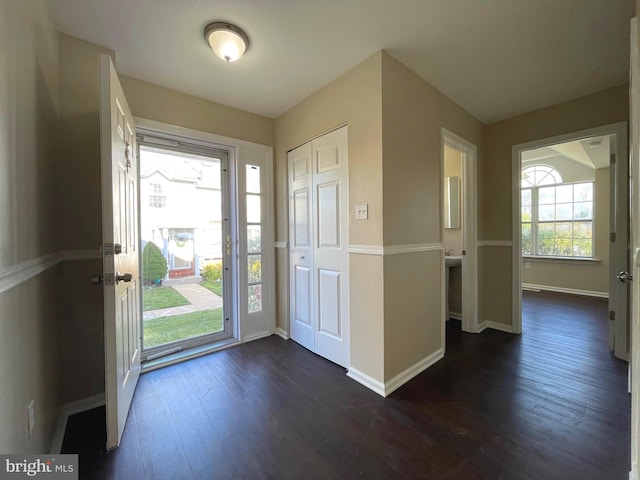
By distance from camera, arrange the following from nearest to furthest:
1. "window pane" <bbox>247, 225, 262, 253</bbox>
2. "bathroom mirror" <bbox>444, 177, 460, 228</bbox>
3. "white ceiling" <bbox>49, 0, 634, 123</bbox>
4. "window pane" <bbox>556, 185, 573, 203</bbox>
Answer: "white ceiling" <bbox>49, 0, 634, 123</bbox>, "window pane" <bbox>247, 225, 262, 253</bbox>, "bathroom mirror" <bbox>444, 177, 460, 228</bbox>, "window pane" <bbox>556, 185, 573, 203</bbox>

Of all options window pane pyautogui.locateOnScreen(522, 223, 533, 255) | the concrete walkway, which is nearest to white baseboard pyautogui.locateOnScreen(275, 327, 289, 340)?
the concrete walkway

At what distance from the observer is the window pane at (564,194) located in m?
5.11

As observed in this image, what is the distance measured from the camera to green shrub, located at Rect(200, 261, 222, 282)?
121 inches

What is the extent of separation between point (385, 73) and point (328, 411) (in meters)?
2.41

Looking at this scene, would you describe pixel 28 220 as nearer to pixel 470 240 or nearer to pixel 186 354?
pixel 186 354

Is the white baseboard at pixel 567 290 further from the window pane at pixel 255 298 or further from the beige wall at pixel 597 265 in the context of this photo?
the window pane at pixel 255 298

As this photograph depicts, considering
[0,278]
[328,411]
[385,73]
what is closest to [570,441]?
[328,411]

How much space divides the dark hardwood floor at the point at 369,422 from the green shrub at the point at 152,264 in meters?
0.92

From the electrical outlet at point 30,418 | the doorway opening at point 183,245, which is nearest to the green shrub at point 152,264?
the doorway opening at point 183,245

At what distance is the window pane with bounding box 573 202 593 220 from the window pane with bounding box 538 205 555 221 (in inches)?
12.8

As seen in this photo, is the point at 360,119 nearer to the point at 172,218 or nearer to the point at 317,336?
the point at 317,336

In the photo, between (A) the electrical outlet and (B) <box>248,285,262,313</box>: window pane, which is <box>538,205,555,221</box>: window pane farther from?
(A) the electrical outlet

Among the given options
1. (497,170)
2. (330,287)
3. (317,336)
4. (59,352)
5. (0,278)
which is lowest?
(317,336)

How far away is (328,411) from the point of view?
1.74m
